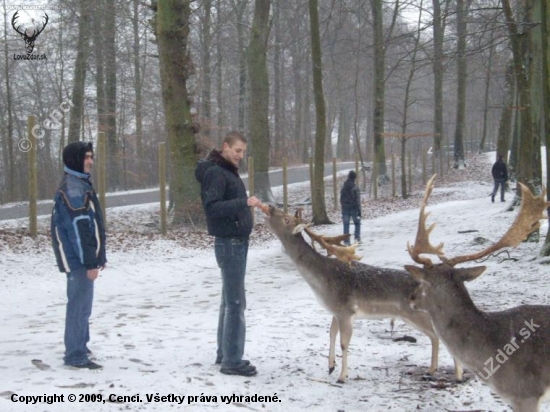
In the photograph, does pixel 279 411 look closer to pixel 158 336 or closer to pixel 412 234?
pixel 158 336

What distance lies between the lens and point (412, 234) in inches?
681

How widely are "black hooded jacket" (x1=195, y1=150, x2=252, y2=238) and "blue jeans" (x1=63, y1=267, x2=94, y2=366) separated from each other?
1353 millimetres

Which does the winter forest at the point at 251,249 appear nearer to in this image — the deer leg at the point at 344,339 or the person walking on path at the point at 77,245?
the deer leg at the point at 344,339

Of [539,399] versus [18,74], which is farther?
[18,74]

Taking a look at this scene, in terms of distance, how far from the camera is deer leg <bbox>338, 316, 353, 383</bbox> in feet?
19.9

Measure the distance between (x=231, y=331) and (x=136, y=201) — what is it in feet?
58.4

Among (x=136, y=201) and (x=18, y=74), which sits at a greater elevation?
(x=18, y=74)

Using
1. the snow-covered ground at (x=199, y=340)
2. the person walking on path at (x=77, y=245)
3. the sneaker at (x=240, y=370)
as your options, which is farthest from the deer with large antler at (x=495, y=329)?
the person walking on path at (x=77, y=245)

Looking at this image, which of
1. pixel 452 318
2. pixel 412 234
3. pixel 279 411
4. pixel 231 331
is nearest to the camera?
pixel 452 318

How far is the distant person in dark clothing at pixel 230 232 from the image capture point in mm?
5977

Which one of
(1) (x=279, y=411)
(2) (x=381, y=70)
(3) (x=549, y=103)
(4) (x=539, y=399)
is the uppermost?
(2) (x=381, y=70)

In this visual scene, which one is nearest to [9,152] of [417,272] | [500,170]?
[500,170]

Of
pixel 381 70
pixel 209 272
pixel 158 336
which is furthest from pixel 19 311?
pixel 381 70

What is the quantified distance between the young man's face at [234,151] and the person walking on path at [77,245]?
4.60 feet
